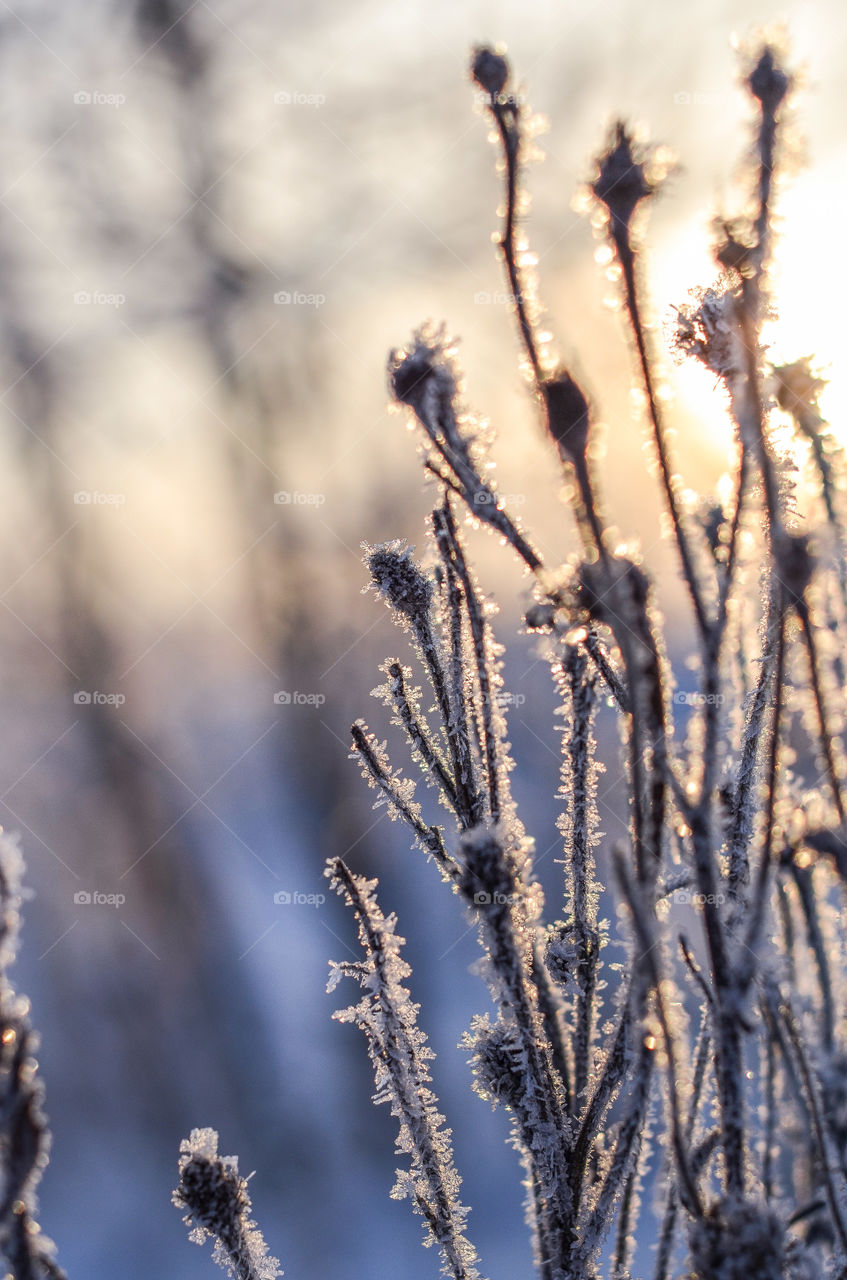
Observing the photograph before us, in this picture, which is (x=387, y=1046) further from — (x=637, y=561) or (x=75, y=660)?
(x=75, y=660)

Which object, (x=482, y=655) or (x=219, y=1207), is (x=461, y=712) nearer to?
(x=482, y=655)

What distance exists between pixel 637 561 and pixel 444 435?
8 centimetres

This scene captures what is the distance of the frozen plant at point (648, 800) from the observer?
25cm

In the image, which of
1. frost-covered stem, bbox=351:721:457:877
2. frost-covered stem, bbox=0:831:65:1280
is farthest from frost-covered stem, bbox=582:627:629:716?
frost-covered stem, bbox=0:831:65:1280

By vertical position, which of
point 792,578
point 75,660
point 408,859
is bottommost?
point 792,578

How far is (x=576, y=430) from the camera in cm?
24

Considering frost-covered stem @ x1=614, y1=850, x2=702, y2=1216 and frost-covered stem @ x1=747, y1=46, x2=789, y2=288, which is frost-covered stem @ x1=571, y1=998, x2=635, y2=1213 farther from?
frost-covered stem @ x1=747, y1=46, x2=789, y2=288

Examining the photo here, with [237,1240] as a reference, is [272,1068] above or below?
above

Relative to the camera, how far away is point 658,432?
0.81 feet

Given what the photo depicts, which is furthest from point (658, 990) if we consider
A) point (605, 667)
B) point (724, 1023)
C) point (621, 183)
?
point (621, 183)

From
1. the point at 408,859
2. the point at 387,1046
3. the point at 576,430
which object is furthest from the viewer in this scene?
the point at 408,859

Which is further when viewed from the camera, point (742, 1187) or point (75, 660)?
point (75, 660)

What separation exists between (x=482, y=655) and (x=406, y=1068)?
20 centimetres

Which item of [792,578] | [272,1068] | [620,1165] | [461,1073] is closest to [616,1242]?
[620,1165]
